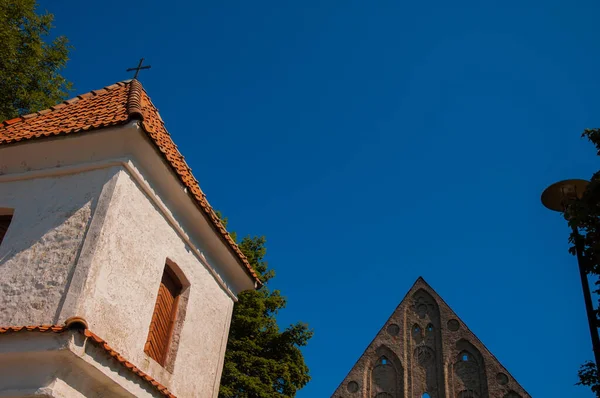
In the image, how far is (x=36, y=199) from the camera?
6.57 m

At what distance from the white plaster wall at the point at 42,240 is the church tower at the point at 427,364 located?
62.3 feet

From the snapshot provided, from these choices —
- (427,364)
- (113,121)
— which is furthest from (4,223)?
(427,364)

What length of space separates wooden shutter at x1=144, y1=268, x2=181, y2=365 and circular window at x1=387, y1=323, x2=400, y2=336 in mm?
18800

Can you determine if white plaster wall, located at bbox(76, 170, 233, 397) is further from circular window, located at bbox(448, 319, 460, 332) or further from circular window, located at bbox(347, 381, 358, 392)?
circular window, located at bbox(448, 319, 460, 332)

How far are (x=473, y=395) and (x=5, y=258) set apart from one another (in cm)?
2054

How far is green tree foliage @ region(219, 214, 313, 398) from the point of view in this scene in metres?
16.3

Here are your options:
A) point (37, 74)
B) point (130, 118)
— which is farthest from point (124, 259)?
point (37, 74)

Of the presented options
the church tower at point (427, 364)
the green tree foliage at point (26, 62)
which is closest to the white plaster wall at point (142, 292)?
the green tree foliage at point (26, 62)

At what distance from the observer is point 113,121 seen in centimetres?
647

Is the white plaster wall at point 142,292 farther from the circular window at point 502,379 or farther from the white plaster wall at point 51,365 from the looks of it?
the circular window at point 502,379

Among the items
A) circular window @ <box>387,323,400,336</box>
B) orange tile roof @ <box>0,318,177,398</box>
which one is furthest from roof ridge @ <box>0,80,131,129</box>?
circular window @ <box>387,323,400,336</box>

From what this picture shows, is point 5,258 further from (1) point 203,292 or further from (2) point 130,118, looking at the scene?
(1) point 203,292

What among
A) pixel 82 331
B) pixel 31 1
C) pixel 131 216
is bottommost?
pixel 82 331

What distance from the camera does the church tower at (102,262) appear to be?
206 inches
